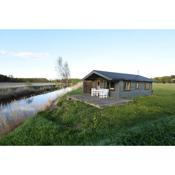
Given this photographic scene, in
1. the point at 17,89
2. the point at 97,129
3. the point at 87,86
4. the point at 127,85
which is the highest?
the point at 127,85

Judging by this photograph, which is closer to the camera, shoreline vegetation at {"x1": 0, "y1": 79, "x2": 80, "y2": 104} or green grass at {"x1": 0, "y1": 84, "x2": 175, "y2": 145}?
green grass at {"x1": 0, "y1": 84, "x2": 175, "y2": 145}

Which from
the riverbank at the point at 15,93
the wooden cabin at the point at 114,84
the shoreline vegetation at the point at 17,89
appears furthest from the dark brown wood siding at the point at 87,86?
the riverbank at the point at 15,93

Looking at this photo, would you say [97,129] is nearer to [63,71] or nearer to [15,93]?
[63,71]

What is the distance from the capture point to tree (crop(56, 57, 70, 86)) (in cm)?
1438

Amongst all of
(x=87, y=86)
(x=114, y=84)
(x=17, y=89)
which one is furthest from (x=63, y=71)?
(x=17, y=89)

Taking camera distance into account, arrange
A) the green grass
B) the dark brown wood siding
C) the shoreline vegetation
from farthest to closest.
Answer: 1. the shoreline vegetation
2. the dark brown wood siding
3. the green grass

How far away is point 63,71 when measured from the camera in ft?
52.0

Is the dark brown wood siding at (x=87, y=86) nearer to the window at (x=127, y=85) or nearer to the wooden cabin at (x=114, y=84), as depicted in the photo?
the wooden cabin at (x=114, y=84)

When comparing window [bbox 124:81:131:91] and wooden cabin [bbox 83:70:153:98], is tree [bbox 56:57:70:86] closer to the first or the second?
wooden cabin [bbox 83:70:153:98]

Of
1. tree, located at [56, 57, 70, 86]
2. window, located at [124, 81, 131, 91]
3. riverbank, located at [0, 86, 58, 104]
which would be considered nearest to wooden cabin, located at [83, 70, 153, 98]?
window, located at [124, 81, 131, 91]

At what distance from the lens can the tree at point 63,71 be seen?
566 inches

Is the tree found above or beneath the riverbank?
above
